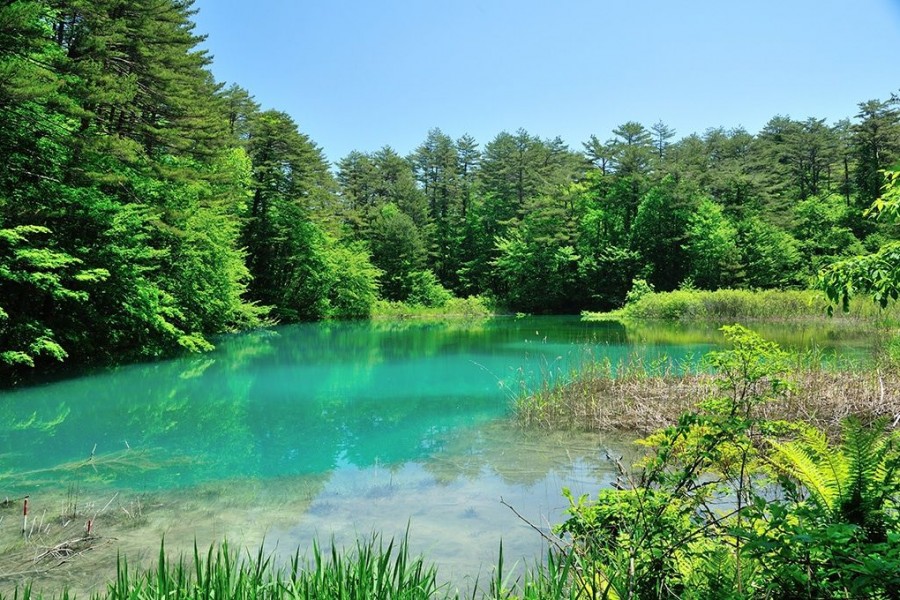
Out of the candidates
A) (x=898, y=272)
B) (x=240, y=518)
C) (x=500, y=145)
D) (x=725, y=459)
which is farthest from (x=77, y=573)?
(x=500, y=145)

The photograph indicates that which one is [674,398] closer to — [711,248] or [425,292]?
[711,248]

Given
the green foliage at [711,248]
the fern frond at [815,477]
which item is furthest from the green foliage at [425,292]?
the fern frond at [815,477]

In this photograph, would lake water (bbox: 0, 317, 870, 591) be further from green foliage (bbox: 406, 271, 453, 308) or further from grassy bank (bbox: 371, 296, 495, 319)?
green foliage (bbox: 406, 271, 453, 308)

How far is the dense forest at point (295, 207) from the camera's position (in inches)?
493

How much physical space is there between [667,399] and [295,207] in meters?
27.4

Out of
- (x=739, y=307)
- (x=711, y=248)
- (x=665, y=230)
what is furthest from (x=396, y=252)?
(x=739, y=307)

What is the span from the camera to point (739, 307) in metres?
26.6

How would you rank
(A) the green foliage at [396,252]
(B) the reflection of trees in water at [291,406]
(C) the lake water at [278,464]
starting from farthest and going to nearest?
(A) the green foliage at [396,252]
(B) the reflection of trees in water at [291,406]
(C) the lake water at [278,464]

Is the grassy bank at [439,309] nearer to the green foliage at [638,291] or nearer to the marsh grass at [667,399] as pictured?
the green foliage at [638,291]

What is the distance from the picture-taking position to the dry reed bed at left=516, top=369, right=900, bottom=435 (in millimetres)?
6910

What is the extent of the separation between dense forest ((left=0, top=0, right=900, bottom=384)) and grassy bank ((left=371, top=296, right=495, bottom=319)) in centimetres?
125

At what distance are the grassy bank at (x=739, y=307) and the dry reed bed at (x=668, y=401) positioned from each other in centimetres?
1686

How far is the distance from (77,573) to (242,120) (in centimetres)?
3129

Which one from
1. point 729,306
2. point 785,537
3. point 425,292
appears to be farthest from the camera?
point 425,292
